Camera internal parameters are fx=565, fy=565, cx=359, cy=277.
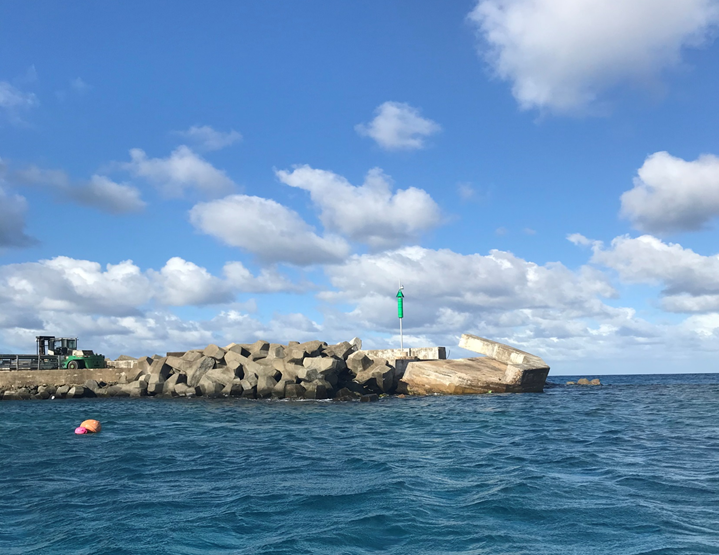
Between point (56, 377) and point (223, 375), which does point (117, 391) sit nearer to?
point (56, 377)

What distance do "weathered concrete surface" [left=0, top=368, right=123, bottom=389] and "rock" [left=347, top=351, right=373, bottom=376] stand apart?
13.4 m

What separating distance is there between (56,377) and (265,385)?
13.9 meters

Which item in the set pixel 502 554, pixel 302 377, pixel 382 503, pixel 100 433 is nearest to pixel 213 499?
pixel 382 503

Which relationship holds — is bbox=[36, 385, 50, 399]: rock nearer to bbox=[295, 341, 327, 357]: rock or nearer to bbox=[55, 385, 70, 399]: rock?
bbox=[55, 385, 70, 399]: rock

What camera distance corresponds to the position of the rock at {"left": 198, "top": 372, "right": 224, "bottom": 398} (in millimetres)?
24125

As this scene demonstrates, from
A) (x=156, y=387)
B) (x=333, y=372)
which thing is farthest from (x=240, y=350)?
(x=333, y=372)

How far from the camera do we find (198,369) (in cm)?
2528

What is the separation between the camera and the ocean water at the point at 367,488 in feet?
18.2

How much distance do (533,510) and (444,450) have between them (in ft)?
13.3

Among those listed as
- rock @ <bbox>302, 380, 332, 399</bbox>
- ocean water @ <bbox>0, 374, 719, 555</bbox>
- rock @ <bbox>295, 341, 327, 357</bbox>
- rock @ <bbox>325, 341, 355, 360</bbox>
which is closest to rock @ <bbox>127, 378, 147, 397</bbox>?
rock @ <bbox>295, 341, 327, 357</bbox>

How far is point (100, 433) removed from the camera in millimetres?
13938

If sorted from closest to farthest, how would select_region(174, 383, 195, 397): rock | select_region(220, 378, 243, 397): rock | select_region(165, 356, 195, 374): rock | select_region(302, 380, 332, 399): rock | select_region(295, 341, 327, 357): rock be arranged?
1. select_region(302, 380, 332, 399): rock
2. select_region(220, 378, 243, 397): rock
3. select_region(295, 341, 327, 357): rock
4. select_region(174, 383, 195, 397): rock
5. select_region(165, 356, 195, 374): rock

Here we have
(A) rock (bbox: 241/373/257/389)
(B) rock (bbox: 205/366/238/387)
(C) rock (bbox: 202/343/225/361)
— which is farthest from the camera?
(C) rock (bbox: 202/343/225/361)

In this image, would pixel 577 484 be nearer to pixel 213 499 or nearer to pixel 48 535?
pixel 213 499
